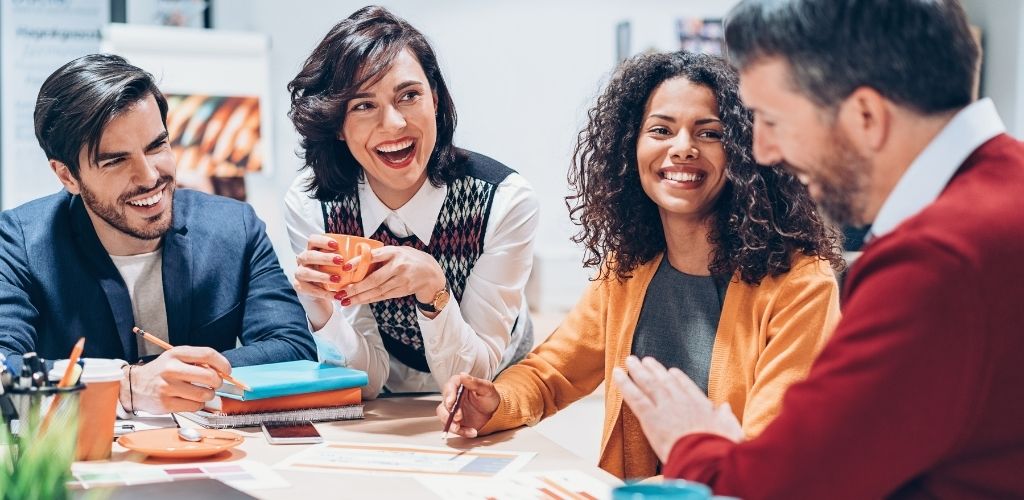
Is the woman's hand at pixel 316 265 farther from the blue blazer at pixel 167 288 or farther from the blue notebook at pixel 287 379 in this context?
the blue blazer at pixel 167 288

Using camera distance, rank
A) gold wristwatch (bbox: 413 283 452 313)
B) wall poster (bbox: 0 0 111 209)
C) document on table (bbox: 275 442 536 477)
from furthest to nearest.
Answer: wall poster (bbox: 0 0 111 209) < gold wristwatch (bbox: 413 283 452 313) < document on table (bbox: 275 442 536 477)

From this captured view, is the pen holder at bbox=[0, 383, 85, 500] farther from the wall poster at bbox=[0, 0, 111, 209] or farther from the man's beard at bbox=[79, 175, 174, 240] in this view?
the wall poster at bbox=[0, 0, 111, 209]

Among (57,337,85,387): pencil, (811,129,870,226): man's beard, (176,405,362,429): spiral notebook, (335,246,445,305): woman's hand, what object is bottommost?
(176,405,362,429): spiral notebook

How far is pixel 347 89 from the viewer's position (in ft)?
6.97

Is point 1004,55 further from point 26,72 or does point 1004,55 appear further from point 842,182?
point 26,72

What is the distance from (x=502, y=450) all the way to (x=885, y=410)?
816 mm

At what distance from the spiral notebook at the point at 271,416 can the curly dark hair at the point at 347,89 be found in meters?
0.55

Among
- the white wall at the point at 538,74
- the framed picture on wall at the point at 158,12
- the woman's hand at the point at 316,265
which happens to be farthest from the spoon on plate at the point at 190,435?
the framed picture on wall at the point at 158,12

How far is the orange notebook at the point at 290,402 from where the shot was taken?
6.03 ft

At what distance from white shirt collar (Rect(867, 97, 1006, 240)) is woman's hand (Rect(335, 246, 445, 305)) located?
1.05 meters

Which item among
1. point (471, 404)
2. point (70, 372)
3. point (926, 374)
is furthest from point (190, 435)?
point (926, 374)

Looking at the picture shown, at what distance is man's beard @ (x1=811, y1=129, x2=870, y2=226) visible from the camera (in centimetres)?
115

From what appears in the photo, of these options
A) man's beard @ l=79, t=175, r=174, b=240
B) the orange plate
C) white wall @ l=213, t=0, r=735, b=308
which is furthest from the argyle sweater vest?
white wall @ l=213, t=0, r=735, b=308

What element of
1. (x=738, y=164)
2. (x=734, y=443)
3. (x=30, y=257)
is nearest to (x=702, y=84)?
(x=738, y=164)
